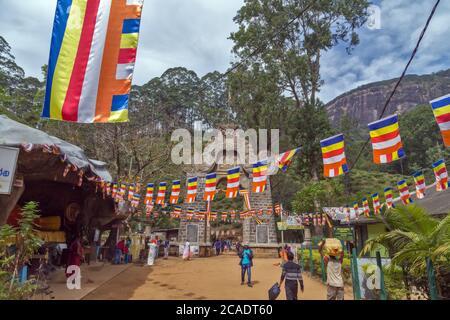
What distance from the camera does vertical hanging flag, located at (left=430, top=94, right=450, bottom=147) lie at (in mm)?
5621

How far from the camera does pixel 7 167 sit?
5430 millimetres

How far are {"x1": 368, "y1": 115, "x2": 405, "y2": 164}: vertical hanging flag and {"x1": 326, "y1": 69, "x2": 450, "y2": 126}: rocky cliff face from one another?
393 feet

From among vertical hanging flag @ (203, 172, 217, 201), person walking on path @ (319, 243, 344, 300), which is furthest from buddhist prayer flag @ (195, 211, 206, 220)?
person walking on path @ (319, 243, 344, 300)

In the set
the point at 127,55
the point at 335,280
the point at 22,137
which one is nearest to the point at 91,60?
the point at 127,55

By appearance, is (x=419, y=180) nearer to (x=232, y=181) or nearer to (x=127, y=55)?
(x=232, y=181)

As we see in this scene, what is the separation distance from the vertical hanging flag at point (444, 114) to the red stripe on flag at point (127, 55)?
5.65m

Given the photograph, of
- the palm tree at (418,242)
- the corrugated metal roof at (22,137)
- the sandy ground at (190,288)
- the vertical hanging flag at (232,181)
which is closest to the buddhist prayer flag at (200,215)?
the vertical hanging flag at (232,181)

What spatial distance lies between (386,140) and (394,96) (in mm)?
143879

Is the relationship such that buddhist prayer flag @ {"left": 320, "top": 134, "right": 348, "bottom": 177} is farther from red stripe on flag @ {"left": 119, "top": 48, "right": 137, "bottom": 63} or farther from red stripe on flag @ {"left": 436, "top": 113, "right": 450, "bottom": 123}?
red stripe on flag @ {"left": 119, "top": 48, "right": 137, "bottom": 63}

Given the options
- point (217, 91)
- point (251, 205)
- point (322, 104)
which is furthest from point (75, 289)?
point (217, 91)

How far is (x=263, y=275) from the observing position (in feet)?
43.9

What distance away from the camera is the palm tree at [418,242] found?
5.71 m

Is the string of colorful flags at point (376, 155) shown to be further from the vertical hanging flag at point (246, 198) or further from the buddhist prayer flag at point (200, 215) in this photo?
the vertical hanging flag at point (246, 198)
